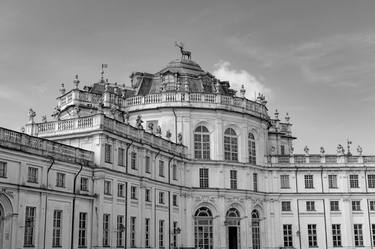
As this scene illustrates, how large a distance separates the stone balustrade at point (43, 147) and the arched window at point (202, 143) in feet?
64.4

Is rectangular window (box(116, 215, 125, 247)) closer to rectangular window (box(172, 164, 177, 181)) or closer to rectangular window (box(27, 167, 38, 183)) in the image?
rectangular window (box(27, 167, 38, 183))

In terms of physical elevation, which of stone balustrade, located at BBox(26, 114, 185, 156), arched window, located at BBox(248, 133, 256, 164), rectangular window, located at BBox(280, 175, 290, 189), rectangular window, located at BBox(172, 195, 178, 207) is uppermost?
arched window, located at BBox(248, 133, 256, 164)

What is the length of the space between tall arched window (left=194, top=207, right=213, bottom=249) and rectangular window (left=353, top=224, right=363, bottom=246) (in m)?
18.7

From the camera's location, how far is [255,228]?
2699 inches

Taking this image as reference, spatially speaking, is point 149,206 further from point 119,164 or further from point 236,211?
point 236,211

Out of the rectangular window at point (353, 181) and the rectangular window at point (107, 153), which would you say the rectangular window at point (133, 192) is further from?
the rectangular window at point (353, 181)

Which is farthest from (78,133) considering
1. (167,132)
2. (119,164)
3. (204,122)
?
(204,122)

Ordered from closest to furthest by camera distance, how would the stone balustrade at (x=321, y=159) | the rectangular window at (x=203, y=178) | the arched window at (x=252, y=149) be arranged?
the rectangular window at (x=203, y=178) → the arched window at (x=252, y=149) → the stone balustrade at (x=321, y=159)

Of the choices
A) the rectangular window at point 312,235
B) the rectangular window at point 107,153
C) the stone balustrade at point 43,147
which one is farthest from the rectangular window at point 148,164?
the rectangular window at point 312,235

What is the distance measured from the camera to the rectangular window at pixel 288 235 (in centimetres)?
7000

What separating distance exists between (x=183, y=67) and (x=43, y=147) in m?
31.9

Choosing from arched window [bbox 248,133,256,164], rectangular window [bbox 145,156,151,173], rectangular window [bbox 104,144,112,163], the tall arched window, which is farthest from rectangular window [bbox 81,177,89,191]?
arched window [bbox 248,133,256,164]

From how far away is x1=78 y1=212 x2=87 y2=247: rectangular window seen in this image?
45.0 m

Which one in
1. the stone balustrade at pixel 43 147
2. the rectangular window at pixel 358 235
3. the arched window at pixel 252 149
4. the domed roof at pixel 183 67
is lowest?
the rectangular window at pixel 358 235
